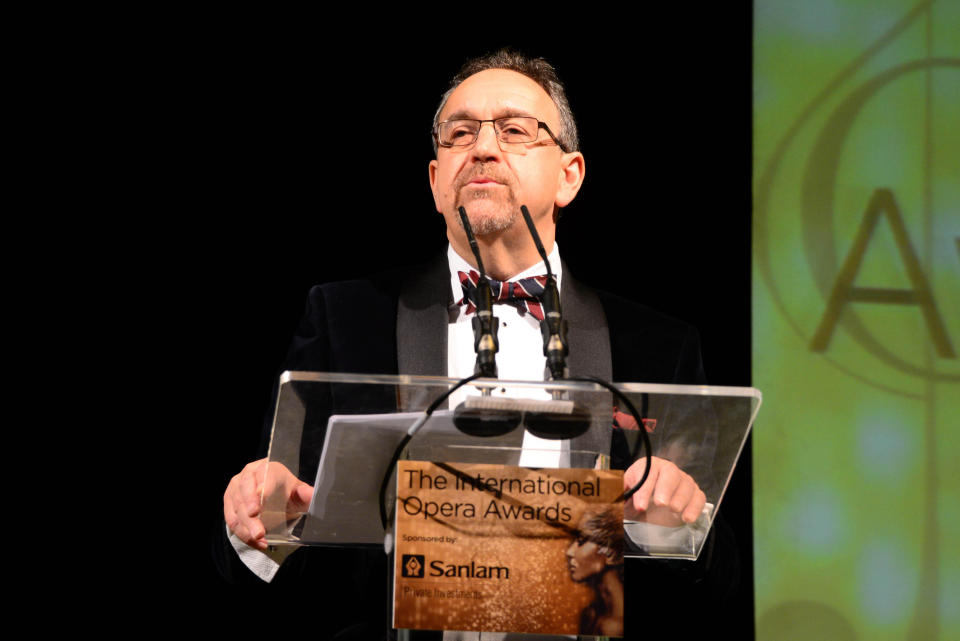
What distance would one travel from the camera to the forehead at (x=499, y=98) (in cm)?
253

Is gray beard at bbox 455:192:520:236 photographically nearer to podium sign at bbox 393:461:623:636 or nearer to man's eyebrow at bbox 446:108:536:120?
man's eyebrow at bbox 446:108:536:120

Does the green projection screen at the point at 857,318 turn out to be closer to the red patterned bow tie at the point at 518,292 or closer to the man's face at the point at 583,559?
the red patterned bow tie at the point at 518,292

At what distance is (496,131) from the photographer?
253cm

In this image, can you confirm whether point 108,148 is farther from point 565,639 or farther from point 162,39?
point 565,639

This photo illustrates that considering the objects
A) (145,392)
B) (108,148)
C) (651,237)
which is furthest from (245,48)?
(651,237)

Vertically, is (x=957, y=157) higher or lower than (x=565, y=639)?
higher

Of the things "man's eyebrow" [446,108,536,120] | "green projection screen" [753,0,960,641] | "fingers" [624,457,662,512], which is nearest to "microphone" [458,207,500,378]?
"fingers" [624,457,662,512]

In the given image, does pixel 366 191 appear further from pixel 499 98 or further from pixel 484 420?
pixel 484 420

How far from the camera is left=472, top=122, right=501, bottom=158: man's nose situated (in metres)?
2.48

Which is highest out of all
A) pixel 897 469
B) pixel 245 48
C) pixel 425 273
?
pixel 245 48

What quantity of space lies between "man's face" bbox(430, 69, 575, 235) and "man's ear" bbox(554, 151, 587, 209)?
0.18 ft

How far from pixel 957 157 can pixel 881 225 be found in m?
0.33

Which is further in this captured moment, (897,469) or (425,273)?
(897,469)

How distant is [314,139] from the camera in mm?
3070
